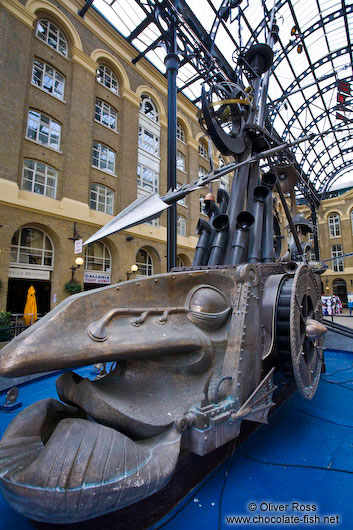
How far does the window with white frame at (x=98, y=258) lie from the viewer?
49.5ft

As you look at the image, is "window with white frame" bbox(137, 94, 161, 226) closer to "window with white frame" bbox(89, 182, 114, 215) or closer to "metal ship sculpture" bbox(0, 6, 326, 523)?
"window with white frame" bbox(89, 182, 114, 215)

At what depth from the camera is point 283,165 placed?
5898 millimetres

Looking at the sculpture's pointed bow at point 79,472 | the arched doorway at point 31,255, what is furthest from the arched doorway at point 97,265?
the sculpture's pointed bow at point 79,472

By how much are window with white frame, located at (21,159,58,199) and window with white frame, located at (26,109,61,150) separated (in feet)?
3.78

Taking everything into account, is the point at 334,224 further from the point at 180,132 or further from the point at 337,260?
the point at 180,132

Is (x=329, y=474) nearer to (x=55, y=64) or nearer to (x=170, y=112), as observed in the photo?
(x=170, y=112)

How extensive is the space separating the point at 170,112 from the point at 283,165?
3.94m

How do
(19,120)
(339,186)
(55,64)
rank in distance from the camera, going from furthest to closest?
1. (339,186)
2. (55,64)
3. (19,120)

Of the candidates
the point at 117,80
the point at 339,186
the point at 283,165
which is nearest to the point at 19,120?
the point at 117,80

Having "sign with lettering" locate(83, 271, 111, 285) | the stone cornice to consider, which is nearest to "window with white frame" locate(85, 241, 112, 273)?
"sign with lettering" locate(83, 271, 111, 285)

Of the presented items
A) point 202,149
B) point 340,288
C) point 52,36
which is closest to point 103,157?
point 52,36

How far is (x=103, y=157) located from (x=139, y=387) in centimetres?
1608

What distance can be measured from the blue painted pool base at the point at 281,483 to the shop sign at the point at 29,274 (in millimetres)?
10060

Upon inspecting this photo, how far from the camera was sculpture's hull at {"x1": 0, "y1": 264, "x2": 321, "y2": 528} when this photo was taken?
1634 millimetres
